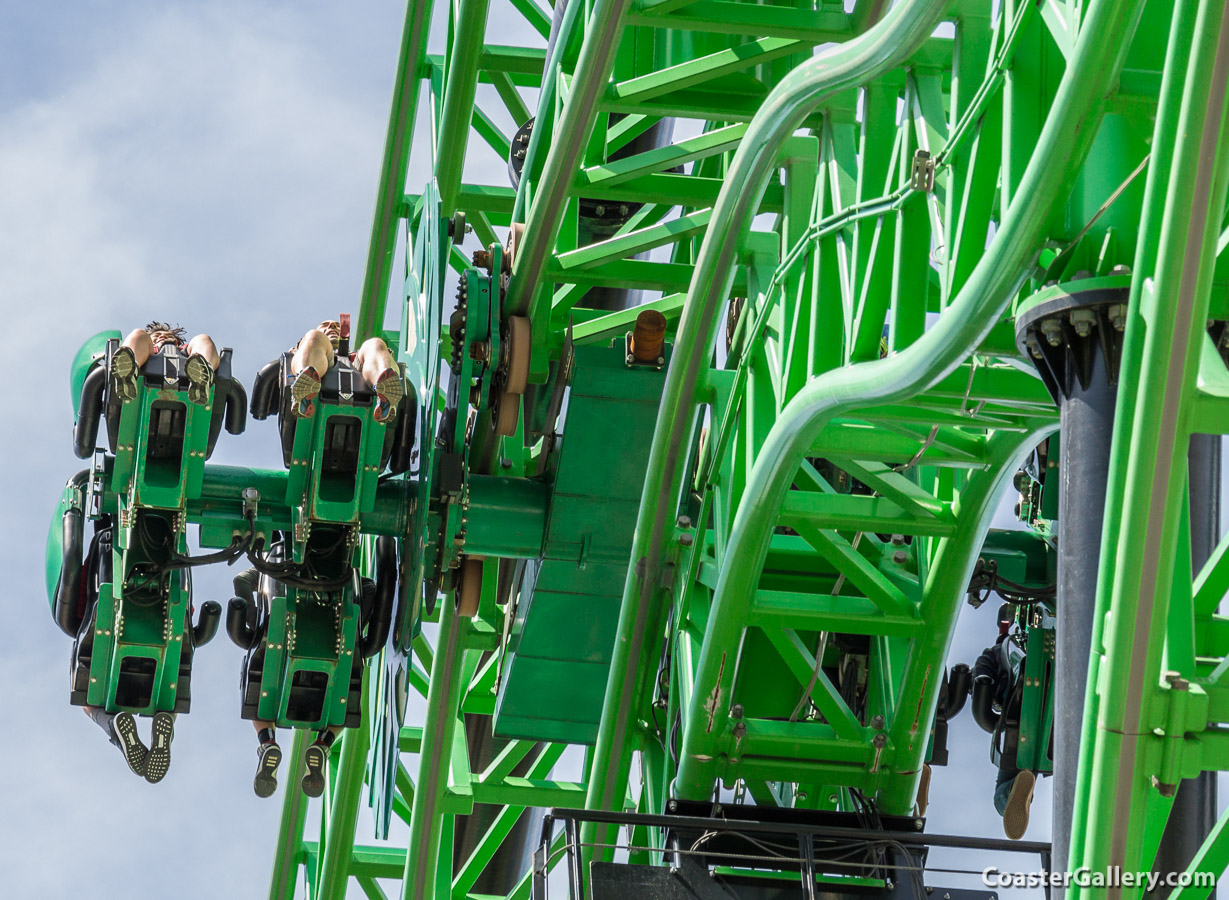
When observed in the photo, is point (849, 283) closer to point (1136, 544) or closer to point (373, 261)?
point (1136, 544)

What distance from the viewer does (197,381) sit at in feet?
41.4

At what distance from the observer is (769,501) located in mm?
11828

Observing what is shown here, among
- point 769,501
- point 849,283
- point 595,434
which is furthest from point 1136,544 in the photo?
point 595,434

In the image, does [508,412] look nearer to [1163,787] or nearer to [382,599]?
[382,599]

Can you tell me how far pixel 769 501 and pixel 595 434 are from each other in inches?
114

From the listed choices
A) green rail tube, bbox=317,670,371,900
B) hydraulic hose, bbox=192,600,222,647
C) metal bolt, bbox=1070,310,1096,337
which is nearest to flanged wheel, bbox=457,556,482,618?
hydraulic hose, bbox=192,600,222,647

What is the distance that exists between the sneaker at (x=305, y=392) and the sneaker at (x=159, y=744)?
2.42 meters

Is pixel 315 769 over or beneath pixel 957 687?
beneath

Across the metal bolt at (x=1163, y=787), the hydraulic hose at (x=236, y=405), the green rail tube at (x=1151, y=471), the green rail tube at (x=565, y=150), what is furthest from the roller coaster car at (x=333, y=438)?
the metal bolt at (x=1163, y=787)

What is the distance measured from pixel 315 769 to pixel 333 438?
98.3 inches

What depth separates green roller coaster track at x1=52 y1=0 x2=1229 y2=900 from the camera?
279 inches

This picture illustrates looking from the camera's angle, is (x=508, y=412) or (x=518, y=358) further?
(x=508, y=412)

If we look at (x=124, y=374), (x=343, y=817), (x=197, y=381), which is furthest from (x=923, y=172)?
(x=343, y=817)

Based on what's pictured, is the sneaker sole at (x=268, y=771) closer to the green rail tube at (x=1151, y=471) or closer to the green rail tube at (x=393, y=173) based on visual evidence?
the green rail tube at (x=393, y=173)
